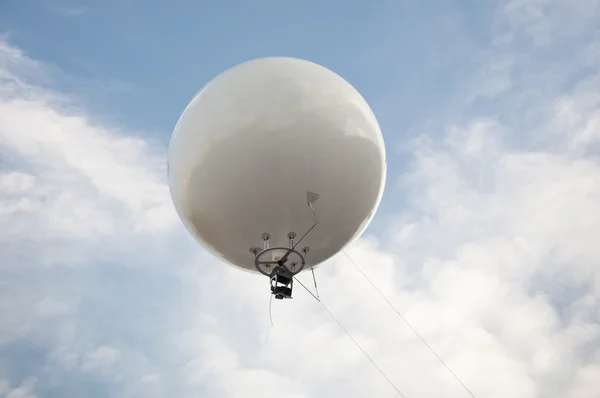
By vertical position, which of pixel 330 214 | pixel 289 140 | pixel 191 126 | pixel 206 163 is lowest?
pixel 330 214

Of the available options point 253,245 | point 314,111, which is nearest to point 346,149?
point 314,111

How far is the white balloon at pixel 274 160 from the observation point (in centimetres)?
1149

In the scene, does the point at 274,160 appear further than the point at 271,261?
No

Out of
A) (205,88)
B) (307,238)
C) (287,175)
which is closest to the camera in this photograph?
(287,175)

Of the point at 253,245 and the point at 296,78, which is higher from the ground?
the point at 296,78

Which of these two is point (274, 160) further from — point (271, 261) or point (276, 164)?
point (271, 261)

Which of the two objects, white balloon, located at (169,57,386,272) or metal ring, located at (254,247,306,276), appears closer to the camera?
white balloon, located at (169,57,386,272)

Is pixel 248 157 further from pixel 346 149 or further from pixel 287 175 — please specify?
pixel 346 149

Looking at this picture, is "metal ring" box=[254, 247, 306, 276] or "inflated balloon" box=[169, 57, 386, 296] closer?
"inflated balloon" box=[169, 57, 386, 296]

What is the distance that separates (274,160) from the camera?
11.4m

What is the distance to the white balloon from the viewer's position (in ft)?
37.7

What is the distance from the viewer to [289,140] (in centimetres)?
1149

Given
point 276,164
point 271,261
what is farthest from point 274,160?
point 271,261

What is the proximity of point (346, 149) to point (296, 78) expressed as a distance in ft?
5.92
